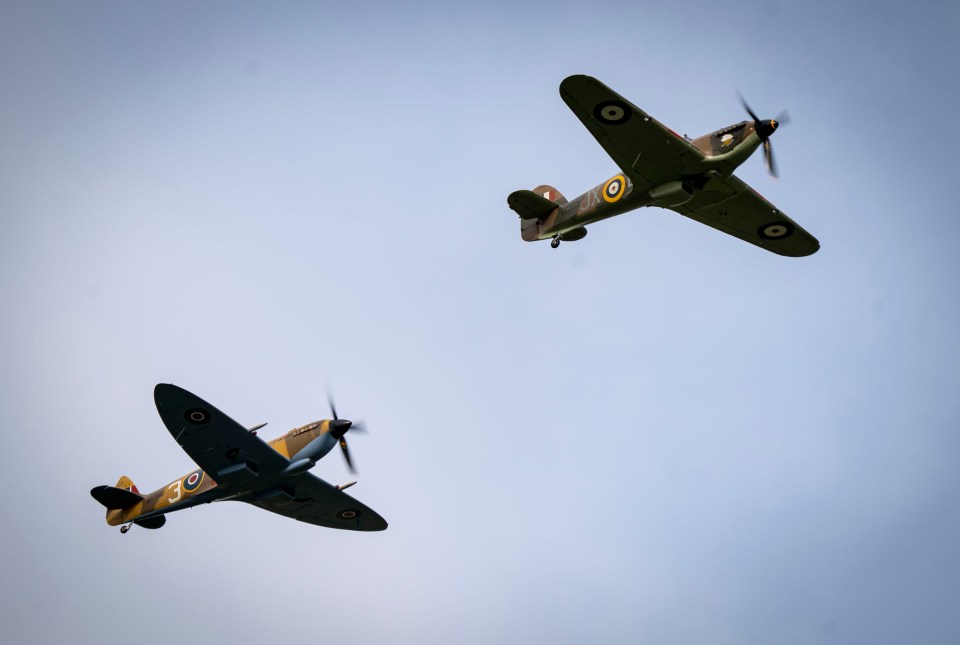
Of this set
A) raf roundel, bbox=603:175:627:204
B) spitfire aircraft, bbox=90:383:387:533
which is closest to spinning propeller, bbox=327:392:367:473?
spitfire aircraft, bbox=90:383:387:533

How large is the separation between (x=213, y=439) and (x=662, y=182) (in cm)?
1400

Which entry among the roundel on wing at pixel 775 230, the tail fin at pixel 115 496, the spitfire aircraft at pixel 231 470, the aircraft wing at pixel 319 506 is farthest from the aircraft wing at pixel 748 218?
the tail fin at pixel 115 496

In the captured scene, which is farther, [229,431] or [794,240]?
[794,240]

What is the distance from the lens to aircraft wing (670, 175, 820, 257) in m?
30.1

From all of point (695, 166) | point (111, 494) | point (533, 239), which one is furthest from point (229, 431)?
point (695, 166)

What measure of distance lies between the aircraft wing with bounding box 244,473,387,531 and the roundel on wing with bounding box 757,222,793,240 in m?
15.0

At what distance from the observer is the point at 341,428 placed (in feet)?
94.6

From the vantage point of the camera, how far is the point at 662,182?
29375 millimetres

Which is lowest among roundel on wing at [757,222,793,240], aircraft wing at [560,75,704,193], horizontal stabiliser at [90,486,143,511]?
horizontal stabiliser at [90,486,143,511]

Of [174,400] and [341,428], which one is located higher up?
[174,400]

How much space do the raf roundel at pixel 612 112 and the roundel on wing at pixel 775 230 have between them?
7049mm

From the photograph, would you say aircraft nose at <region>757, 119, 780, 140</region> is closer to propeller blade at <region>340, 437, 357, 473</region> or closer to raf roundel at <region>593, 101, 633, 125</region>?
raf roundel at <region>593, 101, 633, 125</region>

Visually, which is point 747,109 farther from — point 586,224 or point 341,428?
point 341,428

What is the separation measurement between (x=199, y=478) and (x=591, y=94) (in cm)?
1540
